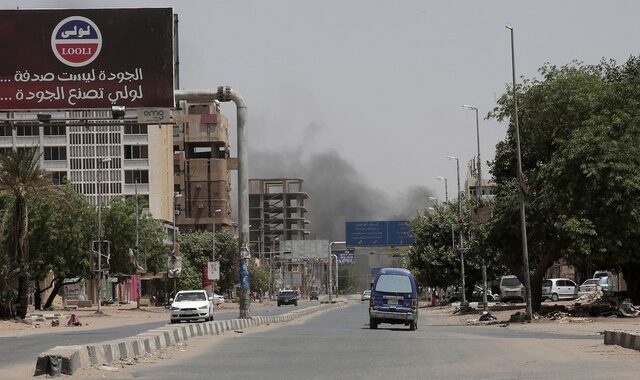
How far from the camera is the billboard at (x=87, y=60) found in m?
39.2

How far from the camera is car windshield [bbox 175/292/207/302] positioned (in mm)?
54066

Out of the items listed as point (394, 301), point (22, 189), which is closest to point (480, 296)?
point (22, 189)

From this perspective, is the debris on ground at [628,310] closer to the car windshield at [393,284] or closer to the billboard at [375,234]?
the car windshield at [393,284]

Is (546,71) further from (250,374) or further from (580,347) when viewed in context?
(250,374)

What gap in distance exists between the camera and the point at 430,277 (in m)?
98.2

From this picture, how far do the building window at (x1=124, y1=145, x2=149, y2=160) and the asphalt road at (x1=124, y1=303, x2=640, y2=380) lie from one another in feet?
371

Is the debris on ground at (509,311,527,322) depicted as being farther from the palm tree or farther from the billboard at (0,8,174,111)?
the palm tree

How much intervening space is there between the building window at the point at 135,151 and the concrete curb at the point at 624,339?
118m

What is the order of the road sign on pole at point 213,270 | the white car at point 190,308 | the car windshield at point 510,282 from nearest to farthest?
the white car at point 190,308 → the car windshield at point 510,282 → the road sign on pole at point 213,270

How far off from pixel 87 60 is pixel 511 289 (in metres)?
49.9

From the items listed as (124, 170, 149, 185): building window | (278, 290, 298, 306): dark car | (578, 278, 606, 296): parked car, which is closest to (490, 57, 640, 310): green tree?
(578, 278, 606, 296): parked car

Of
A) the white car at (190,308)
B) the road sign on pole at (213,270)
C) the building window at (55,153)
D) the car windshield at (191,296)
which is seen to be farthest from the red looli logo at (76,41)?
the building window at (55,153)

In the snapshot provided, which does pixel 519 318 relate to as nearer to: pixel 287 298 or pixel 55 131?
pixel 287 298

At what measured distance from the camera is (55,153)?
463ft
